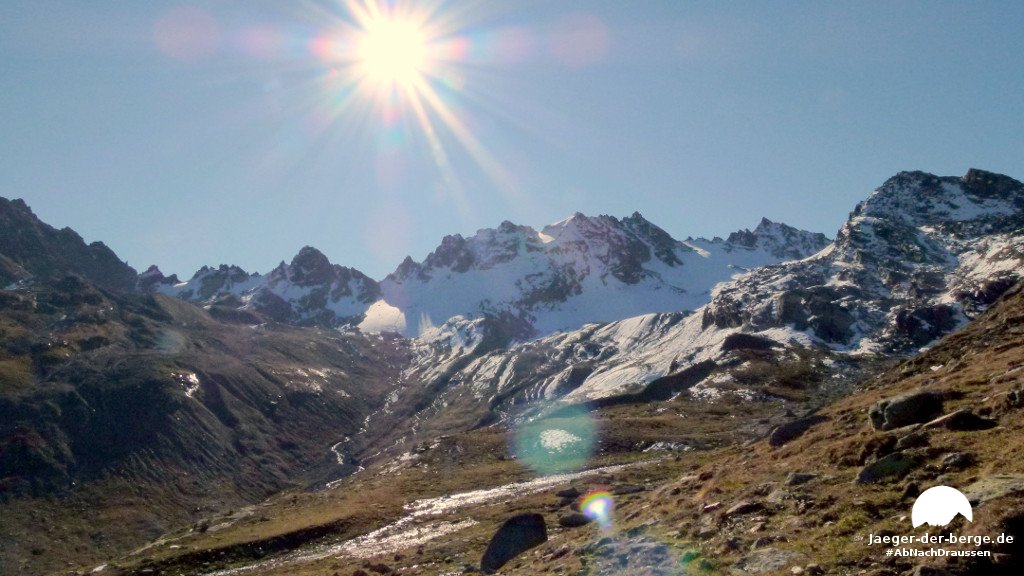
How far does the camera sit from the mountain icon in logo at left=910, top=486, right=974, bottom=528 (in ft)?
53.6

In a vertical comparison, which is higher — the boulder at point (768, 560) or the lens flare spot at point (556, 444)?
the lens flare spot at point (556, 444)

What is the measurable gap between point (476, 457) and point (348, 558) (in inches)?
2776

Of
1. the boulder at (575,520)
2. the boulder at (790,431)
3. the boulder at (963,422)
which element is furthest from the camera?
the boulder at (575,520)

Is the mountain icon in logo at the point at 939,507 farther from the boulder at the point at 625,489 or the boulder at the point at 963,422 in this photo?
the boulder at the point at 625,489

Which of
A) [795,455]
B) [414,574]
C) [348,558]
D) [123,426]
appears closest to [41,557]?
[123,426]

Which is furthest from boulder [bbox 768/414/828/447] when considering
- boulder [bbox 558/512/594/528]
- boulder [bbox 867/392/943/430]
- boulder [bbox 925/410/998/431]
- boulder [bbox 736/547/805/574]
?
boulder [bbox 736/547/805/574]

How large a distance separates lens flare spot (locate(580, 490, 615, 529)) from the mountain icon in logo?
14788mm

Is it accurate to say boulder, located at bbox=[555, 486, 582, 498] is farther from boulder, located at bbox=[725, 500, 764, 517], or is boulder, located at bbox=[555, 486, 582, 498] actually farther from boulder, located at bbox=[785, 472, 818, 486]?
boulder, located at bbox=[725, 500, 764, 517]

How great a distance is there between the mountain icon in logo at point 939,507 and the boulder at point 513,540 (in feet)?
64.6

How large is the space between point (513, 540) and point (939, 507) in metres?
21.7

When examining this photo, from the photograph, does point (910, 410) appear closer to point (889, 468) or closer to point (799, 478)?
point (799, 478)

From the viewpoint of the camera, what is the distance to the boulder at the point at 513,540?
3325 centimetres

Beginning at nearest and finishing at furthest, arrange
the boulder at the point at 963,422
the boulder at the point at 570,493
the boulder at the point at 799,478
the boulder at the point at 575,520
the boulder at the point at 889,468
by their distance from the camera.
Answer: the boulder at the point at 889,468
the boulder at the point at 963,422
the boulder at the point at 799,478
the boulder at the point at 575,520
the boulder at the point at 570,493

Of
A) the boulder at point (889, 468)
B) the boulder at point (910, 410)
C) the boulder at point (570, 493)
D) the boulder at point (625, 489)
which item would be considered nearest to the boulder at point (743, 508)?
the boulder at point (889, 468)
